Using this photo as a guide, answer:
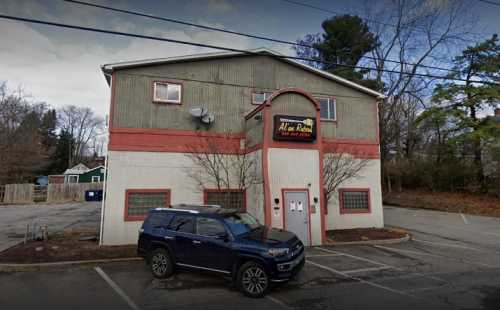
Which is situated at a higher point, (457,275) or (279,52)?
(279,52)

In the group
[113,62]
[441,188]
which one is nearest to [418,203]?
[441,188]

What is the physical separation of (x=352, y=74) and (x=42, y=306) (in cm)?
2906

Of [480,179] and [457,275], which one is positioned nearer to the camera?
[457,275]

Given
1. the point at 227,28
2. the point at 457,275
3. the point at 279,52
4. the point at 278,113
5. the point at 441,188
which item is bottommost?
the point at 457,275

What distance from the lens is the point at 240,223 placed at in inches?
288

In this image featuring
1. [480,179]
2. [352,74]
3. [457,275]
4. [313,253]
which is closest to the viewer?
[457,275]

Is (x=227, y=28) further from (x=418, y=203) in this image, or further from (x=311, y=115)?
(x=418, y=203)

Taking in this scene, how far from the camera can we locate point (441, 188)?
26516 millimetres

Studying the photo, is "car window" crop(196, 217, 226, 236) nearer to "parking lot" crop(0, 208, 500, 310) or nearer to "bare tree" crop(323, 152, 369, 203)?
"parking lot" crop(0, 208, 500, 310)

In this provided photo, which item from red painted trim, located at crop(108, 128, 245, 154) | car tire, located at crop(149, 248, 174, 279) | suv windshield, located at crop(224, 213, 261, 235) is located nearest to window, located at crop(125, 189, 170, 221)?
red painted trim, located at crop(108, 128, 245, 154)

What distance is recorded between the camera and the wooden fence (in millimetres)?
29578

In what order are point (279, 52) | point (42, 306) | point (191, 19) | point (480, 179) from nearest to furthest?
1. point (42, 306)
2. point (191, 19)
3. point (279, 52)
4. point (480, 179)

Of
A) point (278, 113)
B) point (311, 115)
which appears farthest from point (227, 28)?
point (311, 115)

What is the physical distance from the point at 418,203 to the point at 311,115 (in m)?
18.3
